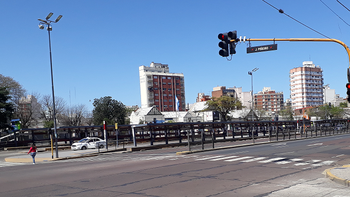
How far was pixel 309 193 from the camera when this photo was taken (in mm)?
9422


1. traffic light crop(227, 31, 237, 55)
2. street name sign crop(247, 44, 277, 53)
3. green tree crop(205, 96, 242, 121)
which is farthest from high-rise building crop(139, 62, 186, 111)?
traffic light crop(227, 31, 237, 55)

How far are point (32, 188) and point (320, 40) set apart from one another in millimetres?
12690

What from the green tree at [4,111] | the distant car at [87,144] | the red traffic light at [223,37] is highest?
the red traffic light at [223,37]

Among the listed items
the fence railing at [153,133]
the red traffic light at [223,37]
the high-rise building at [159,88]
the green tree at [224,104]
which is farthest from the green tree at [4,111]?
the high-rise building at [159,88]

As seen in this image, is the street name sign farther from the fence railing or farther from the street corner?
the fence railing

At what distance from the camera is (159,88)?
138 m

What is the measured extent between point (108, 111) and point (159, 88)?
5781cm

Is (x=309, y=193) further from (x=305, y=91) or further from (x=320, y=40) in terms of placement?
(x=305, y=91)

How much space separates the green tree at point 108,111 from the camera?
81.1m

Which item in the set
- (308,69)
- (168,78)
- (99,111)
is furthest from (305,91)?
(99,111)

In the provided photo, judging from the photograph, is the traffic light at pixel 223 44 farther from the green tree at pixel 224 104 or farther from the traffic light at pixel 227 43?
the green tree at pixel 224 104

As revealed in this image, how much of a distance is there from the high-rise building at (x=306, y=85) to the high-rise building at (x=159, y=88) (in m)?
72.9

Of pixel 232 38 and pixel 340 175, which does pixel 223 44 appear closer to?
pixel 232 38

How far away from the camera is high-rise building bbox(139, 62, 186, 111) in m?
137
